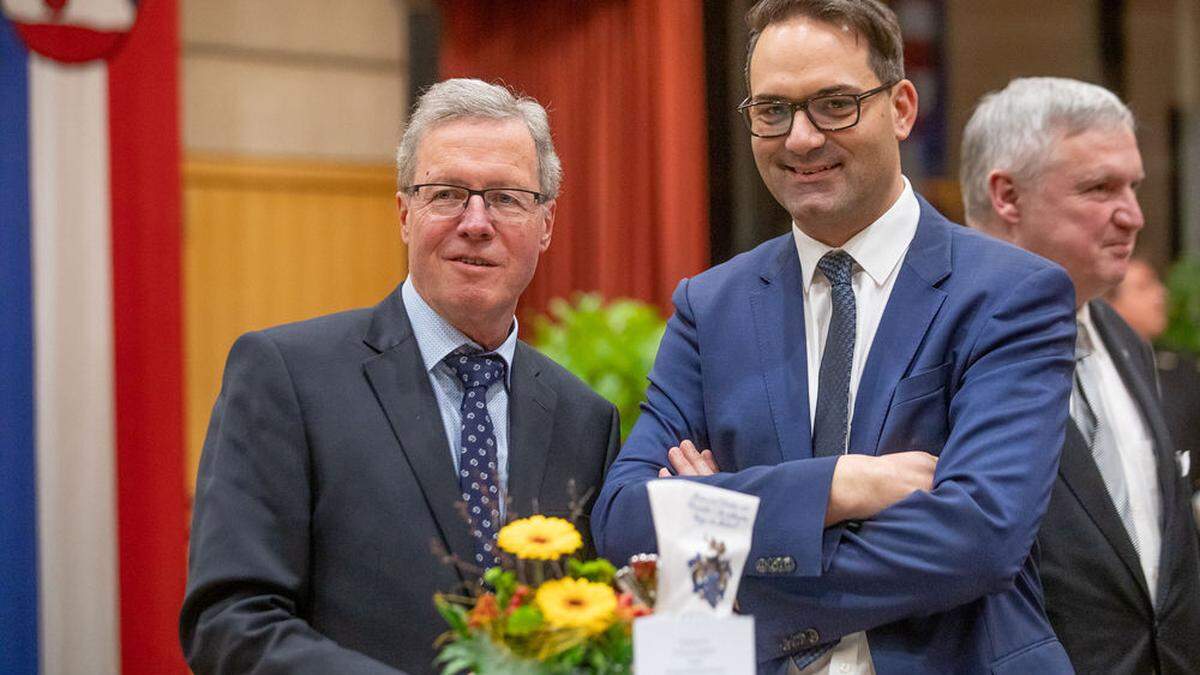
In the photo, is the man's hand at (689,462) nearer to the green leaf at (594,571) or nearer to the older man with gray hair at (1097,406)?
the green leaf at (594,571)

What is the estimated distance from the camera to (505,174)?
2119 millimetres

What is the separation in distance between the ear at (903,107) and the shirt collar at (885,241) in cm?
11

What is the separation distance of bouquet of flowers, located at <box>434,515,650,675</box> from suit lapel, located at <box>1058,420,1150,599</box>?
45.5 inches

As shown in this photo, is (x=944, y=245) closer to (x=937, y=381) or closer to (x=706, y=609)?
(x=937, y=381)

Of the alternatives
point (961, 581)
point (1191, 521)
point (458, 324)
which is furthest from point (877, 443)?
point (1191, 521)

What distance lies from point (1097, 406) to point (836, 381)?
2.77ft

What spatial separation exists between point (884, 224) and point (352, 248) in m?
4.84

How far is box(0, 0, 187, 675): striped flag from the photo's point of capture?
4895mm

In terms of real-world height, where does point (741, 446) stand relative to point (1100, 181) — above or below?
Result: below

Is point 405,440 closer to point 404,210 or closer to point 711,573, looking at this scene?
point 404,210

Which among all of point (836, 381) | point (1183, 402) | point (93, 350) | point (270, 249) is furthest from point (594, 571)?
point (270, 249)

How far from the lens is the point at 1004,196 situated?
8.61ft

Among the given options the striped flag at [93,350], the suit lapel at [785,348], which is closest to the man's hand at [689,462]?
the suit lapel at [785,348]

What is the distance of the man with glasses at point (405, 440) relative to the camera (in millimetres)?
1882
